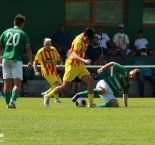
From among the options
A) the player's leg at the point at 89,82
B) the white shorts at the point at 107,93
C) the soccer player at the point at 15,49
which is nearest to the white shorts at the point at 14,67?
the soccer player at the point at 15,49

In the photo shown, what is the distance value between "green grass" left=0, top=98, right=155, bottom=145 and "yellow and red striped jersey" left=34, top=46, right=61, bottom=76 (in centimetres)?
492

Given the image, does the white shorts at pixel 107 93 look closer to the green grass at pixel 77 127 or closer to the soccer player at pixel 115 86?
the soccer player at pixel 115 86

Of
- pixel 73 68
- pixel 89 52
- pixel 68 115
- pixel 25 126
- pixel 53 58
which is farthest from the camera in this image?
pixel 89 52

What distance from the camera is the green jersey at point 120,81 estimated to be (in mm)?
18500

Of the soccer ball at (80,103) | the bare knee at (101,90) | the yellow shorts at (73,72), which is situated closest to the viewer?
the yellow shorts at (73,72)

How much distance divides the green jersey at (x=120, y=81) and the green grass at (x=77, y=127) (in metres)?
1.83

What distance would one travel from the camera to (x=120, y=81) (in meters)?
18.7

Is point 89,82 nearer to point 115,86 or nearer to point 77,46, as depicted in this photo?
point 115,86

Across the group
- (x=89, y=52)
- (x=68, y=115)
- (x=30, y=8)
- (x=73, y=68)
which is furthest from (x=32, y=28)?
(x=68, y=115)

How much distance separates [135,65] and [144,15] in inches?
124

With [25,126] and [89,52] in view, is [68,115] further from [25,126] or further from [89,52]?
[89,52]

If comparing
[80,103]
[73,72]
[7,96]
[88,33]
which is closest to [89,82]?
[73,72]

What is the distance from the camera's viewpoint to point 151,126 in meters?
13.3

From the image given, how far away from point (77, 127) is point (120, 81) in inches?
234
